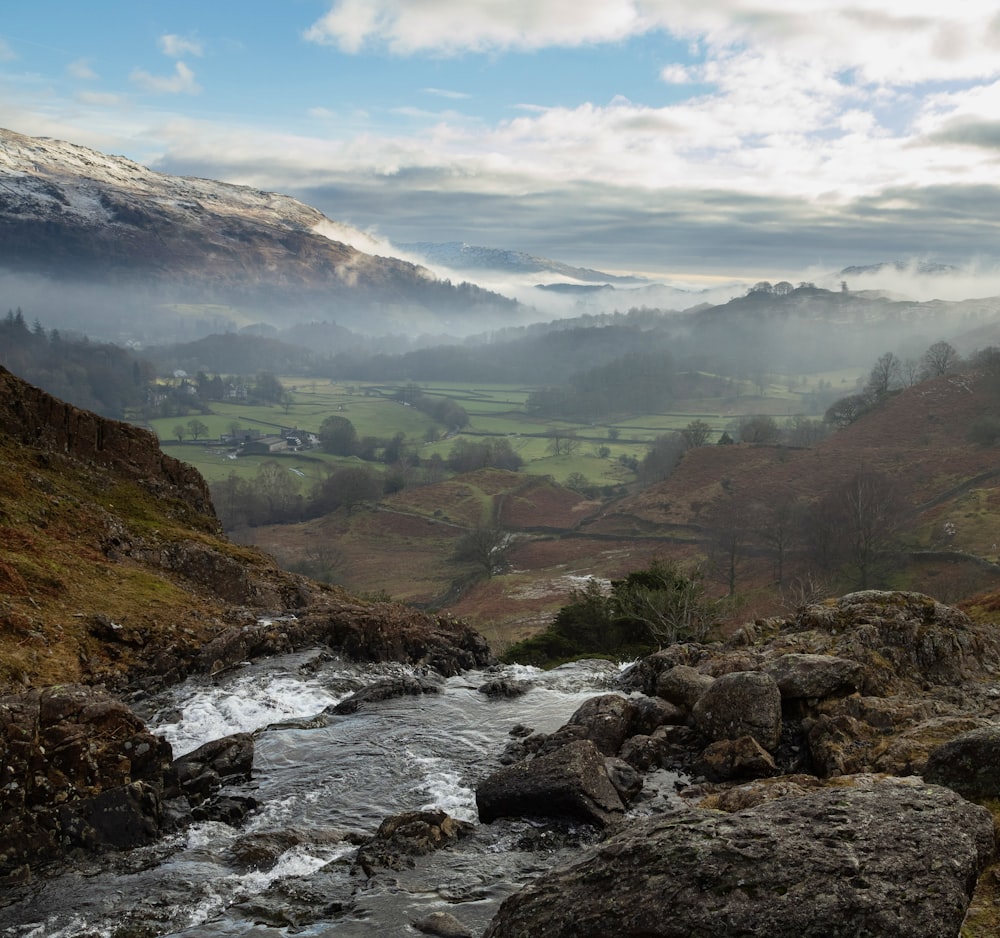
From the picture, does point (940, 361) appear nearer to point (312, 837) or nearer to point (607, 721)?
point (607, 721)

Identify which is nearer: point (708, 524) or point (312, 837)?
point (312, 837)

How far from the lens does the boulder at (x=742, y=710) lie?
26.2 metres

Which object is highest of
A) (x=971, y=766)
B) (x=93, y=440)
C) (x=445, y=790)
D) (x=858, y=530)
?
(x=93, y=440)

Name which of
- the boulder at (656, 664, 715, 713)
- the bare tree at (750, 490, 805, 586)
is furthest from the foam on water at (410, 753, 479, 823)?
the bare tree at (750, 490, 805, 586)

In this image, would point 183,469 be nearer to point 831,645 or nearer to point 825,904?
point 831,645

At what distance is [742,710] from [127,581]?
2953cm

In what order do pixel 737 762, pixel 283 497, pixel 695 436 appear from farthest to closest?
pixel 695 436 → pixel 283 497 → pixel 737 762

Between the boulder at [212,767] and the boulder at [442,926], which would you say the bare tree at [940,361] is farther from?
the boulder at [442,926]

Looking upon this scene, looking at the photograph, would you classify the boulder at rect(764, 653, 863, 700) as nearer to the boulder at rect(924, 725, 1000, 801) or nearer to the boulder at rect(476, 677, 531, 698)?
the boulder at rect(924, 725, 1000, 801)

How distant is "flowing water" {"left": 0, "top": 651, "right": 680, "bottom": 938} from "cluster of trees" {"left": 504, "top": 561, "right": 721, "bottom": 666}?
1965 cm

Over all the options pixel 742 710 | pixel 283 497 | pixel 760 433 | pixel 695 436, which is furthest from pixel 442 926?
pixel 695 436

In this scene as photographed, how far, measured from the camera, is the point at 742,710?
87.7ft

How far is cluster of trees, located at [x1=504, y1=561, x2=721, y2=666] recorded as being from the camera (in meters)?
54.3

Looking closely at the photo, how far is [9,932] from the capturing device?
637 inches
